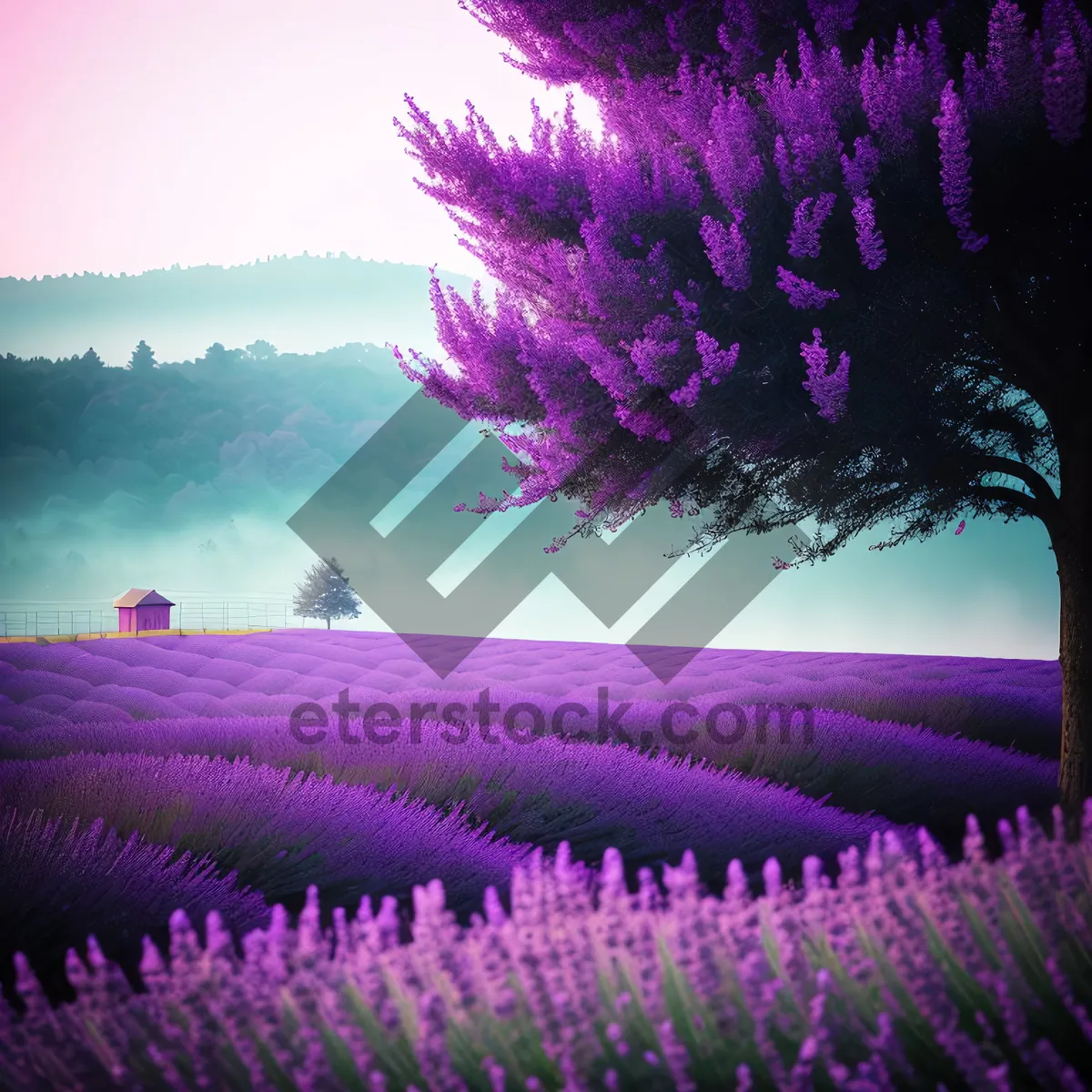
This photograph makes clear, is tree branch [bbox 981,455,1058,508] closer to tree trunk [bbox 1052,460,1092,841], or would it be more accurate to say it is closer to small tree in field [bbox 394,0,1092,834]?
small tree in field [bbox 394,0,1092,834]

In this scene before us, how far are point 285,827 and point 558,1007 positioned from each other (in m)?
1.95

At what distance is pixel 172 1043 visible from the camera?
6.19 ft

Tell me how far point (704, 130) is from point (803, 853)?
3901 millimetres

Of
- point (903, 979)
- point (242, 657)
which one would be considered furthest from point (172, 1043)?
point (242, 657)

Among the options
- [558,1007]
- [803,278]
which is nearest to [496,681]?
[803,278]

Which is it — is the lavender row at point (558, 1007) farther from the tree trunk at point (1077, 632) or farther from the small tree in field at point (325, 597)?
the small tree in field at point (325, 597)

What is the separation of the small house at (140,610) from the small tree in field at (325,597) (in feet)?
24.6

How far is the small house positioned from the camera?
54.0ft

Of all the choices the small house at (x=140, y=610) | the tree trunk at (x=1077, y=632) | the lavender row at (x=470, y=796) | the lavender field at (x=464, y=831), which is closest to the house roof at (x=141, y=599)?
the small house at (x=140, y=610)

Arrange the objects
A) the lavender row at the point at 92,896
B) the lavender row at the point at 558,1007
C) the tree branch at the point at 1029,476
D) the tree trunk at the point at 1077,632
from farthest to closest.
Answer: the tree branch at the point at 1029,476 < the tree trunk at the point at 1077,632 < the lavender row at the point at 92,896 < the lavender row at the point at 558,1007

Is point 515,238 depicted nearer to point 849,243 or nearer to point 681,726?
point 849,243

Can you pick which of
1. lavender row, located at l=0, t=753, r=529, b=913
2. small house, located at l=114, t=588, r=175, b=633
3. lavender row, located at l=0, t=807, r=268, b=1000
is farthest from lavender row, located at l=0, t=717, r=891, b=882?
small house, located at l=114, t=588, r=175, b=633

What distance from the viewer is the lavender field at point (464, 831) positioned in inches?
73.7

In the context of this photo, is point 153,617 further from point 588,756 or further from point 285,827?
point 285,827
